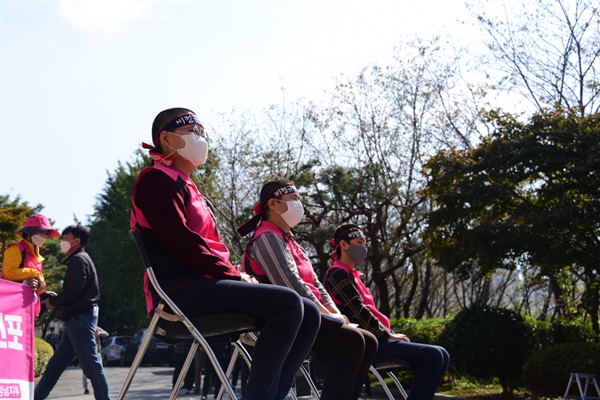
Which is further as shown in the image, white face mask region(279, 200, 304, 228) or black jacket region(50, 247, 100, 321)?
black jacket region(50, 247, 100, 321)

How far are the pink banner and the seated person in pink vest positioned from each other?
2.75 metres

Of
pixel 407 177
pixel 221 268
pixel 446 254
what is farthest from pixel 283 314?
pixel 407 177

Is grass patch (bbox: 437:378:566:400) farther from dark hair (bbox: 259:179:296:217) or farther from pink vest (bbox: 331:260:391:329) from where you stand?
dark hair (bbox: 259:179:296:217)

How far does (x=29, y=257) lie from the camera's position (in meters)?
7.55

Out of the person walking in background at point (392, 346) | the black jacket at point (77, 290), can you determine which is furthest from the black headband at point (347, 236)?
the black jacket at point (77, 290)

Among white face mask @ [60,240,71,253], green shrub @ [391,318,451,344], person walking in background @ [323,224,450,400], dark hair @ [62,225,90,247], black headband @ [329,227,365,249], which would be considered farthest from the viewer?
green shrub @ [391,318,451,344]

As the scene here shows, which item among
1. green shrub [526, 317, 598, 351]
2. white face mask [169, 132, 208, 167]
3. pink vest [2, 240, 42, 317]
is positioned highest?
white face mask [169, 132, 208, 167]

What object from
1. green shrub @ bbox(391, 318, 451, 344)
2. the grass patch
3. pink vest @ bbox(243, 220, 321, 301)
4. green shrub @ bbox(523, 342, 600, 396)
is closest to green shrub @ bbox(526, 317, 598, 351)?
the grass patch

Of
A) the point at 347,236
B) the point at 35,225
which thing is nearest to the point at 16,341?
the point at 35,225

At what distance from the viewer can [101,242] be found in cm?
5509

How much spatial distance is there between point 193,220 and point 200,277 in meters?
0.32

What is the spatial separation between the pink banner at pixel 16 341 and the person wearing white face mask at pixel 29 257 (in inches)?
16.6

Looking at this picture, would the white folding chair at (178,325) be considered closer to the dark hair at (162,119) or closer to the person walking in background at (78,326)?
the dark hair at (162,119)

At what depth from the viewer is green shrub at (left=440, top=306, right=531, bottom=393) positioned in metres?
12.6
